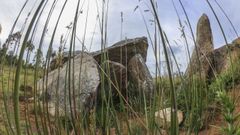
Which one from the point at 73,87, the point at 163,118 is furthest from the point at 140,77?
the point at 73,87

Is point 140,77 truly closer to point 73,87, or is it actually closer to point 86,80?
point 86,80

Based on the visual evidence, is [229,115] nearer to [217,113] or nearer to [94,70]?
[217,113]

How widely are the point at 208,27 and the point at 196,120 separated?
27.8 ft

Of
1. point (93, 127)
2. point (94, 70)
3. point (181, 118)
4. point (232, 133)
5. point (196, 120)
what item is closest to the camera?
point (232, 133)

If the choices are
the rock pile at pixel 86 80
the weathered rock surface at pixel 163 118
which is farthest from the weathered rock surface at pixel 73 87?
the weathered rock surface at pixel 163 118

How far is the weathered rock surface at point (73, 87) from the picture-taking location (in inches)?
70.8

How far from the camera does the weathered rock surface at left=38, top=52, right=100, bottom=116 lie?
1.80 meters

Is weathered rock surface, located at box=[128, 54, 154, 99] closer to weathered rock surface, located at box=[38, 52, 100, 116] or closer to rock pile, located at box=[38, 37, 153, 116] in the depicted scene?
rock pile, located at box=[38, 37, 153, 116]

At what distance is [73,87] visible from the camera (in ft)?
5.34

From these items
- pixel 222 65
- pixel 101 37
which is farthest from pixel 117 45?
pixel 101 37

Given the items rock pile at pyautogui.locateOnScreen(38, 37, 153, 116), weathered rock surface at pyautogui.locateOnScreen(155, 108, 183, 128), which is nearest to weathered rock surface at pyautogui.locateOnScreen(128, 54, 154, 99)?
rock pile at pyautogui.locateOnScreen(38, 37, 153, 116)

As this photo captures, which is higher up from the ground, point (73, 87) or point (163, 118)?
point (73, 87)

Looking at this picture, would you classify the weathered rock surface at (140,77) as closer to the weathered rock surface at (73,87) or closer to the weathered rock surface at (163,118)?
the weathered rock surface at (163,118)

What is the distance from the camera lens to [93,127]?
1.82 m
